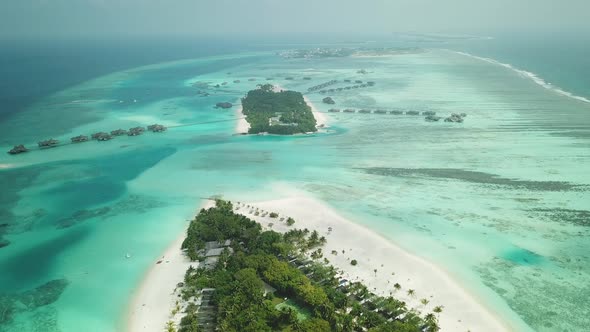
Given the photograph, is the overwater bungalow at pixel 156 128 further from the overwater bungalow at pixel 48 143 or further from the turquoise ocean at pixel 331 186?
the overwater bungalow at pixel 48 143

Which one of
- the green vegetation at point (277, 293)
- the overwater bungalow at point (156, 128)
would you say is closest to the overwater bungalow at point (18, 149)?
the overwater bungalow at point (156, 128)

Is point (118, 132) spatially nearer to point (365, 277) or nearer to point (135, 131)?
point (135, 131)

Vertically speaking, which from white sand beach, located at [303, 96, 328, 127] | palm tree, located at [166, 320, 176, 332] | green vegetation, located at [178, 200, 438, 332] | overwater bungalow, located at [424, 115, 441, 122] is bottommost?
palm tree, located at [166, 320, 176, 332]

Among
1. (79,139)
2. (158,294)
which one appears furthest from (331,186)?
(79,139)

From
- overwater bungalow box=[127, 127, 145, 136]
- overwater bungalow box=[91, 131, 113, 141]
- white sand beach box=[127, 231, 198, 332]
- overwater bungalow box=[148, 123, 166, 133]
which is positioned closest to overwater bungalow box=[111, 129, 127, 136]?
overwater bungalow box=[127, 127, 145, 136]

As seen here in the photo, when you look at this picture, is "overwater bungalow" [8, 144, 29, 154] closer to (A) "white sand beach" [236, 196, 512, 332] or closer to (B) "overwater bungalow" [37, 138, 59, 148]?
(B) "overwater bungalow" [37, 138, 59, 148]

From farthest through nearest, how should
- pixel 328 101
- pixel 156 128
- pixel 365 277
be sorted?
pixel 328 101 → pixel 156 128 → pixel 365 277
